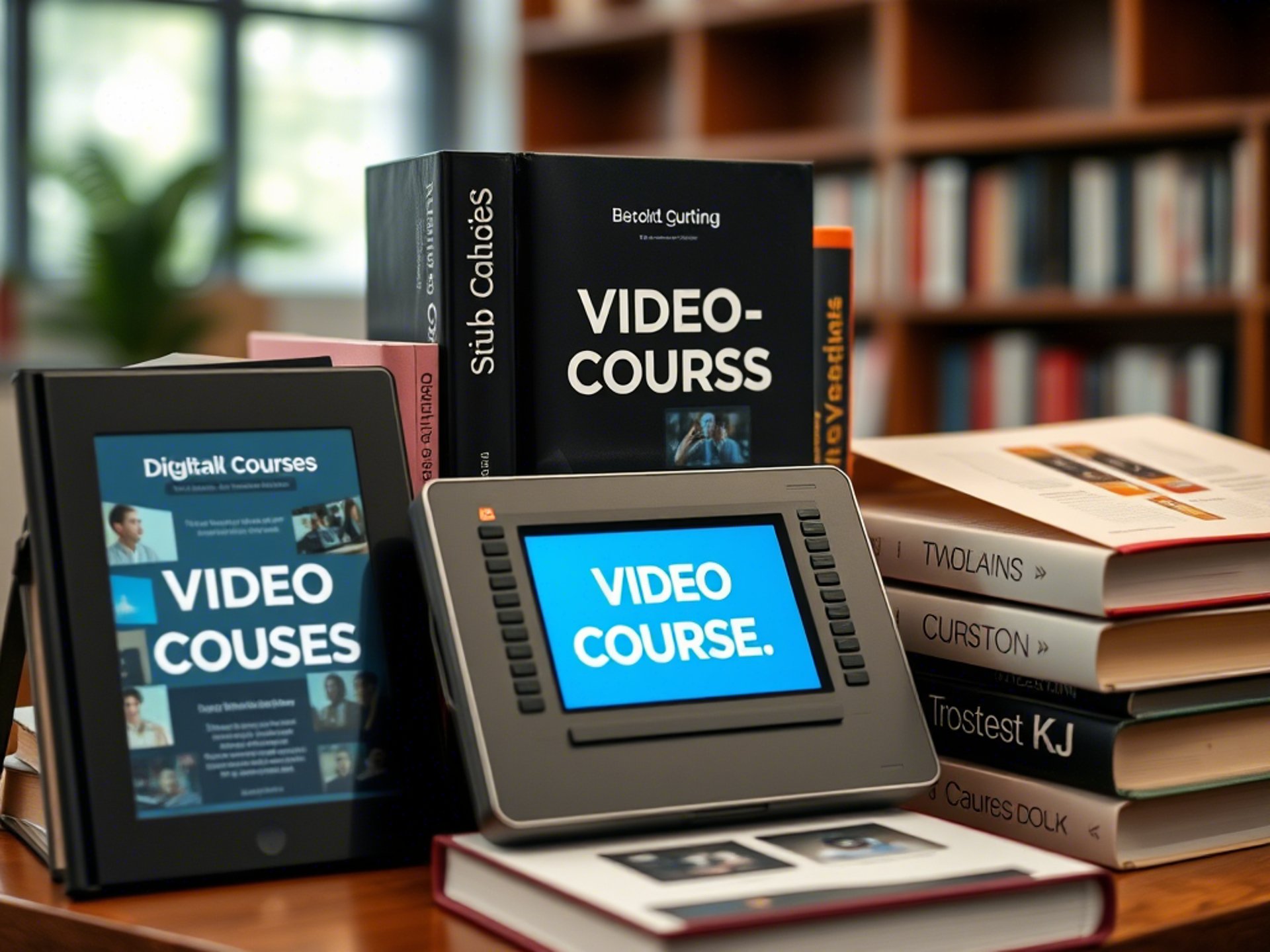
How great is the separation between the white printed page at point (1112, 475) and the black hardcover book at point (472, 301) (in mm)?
266

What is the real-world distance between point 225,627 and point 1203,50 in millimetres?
3287

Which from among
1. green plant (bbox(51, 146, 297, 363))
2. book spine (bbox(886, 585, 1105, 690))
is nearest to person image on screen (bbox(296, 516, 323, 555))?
book spine (bbox(886, 585, 1105, 690))

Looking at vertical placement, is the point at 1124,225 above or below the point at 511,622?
above

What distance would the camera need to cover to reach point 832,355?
1.10 metres

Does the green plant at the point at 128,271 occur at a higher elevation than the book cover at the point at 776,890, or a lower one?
higher

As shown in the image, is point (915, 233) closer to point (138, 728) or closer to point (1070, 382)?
point (1070, 382)

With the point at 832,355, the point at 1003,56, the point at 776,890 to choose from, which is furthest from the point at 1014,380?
the point at 776,890

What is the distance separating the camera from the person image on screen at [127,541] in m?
0.77

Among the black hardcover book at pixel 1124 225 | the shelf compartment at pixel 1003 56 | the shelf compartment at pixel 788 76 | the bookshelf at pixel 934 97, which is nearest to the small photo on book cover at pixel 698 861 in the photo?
the bookshelf at pixel 934 97

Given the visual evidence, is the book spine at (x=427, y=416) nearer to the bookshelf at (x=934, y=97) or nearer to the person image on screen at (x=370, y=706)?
the person image on screen at (x=370, y=706)

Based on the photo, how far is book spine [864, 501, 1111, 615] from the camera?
0.82 metres

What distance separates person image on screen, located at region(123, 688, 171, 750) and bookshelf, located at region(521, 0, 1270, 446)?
2936mm

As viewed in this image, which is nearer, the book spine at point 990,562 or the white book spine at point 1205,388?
the book spine at point 990,562

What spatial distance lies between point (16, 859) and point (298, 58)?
4.85 meters
